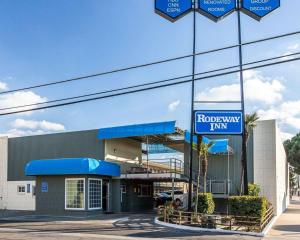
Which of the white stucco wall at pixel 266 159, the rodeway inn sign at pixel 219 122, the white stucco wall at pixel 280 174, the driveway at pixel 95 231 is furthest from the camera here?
the white stucco wall at pixel 280 174

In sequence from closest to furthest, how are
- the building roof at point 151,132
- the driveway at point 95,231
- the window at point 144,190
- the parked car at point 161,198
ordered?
1. the driveway at point 95,231
2. the building roof at point 151,132
3. the window at point 144,190
4. the parked car at point 161,198

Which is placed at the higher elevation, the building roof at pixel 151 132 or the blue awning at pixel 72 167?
the building roof at pixel 151 132

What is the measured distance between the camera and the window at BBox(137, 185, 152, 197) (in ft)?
120

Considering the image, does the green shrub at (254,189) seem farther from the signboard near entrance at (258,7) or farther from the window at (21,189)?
the window at (21,189)

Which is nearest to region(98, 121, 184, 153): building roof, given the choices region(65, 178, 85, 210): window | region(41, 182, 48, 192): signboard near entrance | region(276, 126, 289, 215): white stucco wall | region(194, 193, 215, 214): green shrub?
region(65, 178, 85, 210): window

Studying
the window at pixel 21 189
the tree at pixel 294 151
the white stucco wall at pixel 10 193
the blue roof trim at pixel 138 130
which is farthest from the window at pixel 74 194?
the tree at pixel 294 151

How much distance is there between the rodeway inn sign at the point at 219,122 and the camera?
2417cm

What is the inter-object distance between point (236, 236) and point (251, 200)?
3.31m

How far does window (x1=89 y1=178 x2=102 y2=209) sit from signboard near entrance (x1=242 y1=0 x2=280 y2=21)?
1398cm

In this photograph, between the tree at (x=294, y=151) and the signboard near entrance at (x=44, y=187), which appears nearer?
the signboard near entrance at (x=44, y=187)

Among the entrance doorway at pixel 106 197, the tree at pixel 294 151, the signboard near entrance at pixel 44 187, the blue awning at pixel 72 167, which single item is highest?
the tree at pixel 294 151

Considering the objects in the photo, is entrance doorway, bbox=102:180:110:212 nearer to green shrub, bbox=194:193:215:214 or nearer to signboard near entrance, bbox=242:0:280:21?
green shrub, bbox=194:193:215:214

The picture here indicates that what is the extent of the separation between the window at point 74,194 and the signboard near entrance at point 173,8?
11.8 meters

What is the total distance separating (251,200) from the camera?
2203cm
